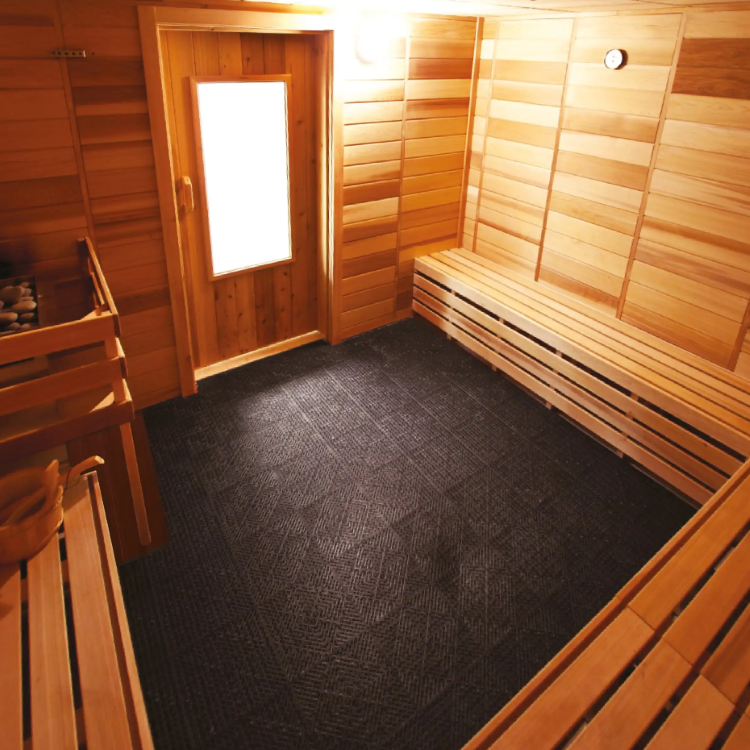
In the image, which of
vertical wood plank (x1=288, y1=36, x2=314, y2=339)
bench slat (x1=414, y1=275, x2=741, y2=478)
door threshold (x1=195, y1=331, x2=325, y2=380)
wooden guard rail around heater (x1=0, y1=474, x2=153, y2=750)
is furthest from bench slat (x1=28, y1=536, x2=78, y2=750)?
bench slat (x1=414, y1=275, x2=741, y2=478)

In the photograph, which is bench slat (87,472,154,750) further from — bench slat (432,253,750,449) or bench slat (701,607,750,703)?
bench slat (432,253,750,449)

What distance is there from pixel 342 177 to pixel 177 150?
3.65ft

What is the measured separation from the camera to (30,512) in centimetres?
216

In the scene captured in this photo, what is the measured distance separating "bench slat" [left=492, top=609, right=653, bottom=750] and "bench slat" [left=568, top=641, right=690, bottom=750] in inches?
1.4

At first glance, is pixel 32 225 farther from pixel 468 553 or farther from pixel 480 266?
pixel 480 266

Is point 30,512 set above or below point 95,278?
below

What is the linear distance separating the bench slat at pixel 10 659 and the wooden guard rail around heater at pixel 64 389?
0.58 meters

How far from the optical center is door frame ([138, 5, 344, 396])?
309cm

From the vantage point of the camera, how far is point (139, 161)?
3.24 metres

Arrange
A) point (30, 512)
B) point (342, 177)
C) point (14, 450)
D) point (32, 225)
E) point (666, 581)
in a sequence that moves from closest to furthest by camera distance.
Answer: point (666, 581)
point (30, 512)
point (14, 450)
point (32, 225)
point (342, 177)

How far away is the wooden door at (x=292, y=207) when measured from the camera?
11.2ft

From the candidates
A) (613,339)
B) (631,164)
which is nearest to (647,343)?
(613,339)

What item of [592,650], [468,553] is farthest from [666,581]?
[468,553]

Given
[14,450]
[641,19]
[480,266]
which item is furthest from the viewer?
[480,266]
